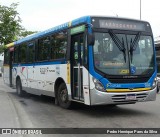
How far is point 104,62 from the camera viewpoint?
413 inches

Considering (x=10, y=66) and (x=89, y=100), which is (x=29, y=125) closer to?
(x=89, y=100)

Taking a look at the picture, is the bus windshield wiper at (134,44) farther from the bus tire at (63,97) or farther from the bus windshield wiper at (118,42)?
the bus tire at (63,97)

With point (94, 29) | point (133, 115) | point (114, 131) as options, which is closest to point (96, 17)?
point (94, 29)

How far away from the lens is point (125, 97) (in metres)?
10.5

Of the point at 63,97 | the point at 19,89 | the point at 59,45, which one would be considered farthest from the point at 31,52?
the point at 63,97

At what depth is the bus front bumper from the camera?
33.6 feet

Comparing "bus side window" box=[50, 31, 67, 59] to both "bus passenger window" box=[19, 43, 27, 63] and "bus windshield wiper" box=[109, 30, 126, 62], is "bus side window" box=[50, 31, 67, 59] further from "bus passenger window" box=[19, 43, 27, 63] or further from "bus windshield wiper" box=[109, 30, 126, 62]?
"bus passenger window" box=[19, 43, 27, 63]

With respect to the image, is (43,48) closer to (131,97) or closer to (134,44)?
(134,44)

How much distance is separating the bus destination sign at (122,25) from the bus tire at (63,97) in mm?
2819

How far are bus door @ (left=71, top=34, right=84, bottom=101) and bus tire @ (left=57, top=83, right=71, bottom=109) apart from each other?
784 mm

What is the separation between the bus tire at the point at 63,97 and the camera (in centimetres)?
1229

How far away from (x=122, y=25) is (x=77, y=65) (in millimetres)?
1923

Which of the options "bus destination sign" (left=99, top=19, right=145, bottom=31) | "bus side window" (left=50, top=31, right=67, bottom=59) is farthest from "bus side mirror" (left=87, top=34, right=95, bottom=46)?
"bus side window" (left=50, top=31, right=67, bottom=59)

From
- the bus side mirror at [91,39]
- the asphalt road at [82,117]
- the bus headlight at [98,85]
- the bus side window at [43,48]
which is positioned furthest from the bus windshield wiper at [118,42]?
the bus side window at [43,48]
